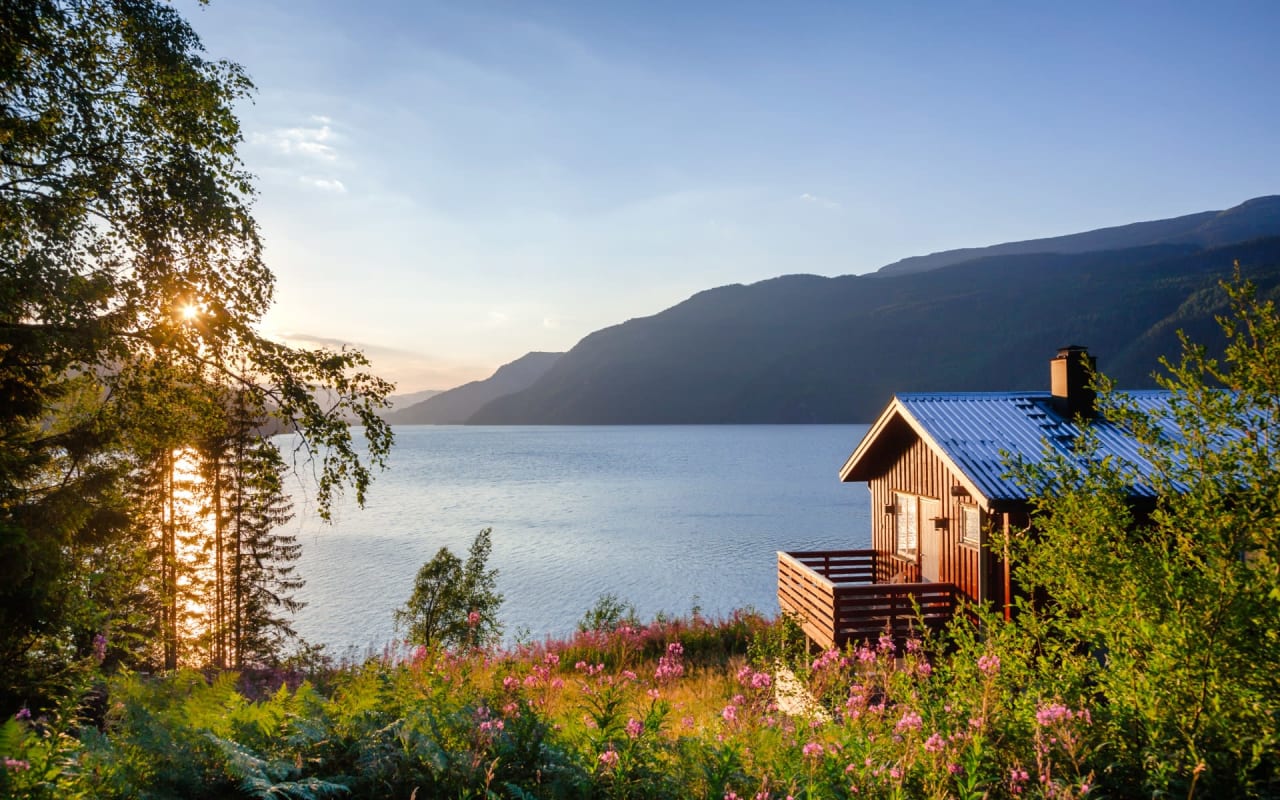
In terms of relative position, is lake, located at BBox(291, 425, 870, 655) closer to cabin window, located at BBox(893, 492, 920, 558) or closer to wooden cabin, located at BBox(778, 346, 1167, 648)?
wooden cabin, located at BBox(778, 346, 1167, 648)

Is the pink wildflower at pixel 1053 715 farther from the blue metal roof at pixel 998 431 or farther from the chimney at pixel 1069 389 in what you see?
the chimney at pixel 1069 389

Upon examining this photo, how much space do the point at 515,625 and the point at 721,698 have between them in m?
20.2

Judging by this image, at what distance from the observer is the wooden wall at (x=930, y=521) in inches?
564

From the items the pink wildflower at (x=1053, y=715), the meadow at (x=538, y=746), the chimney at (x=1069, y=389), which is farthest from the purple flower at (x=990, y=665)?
the chimney at (x=1069, y=389)

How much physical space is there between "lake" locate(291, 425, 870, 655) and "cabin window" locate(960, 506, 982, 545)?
43.9 ft

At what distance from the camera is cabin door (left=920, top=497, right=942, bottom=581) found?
16047mm

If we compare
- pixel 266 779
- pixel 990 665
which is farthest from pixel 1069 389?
pixel 266 779

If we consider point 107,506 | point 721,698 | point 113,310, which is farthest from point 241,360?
point 721,698

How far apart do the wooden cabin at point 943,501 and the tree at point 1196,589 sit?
7.50 m

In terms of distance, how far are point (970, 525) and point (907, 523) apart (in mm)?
3311

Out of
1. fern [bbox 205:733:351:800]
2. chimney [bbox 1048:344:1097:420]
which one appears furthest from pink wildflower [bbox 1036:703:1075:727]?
chimney [bbox 1048:344:1097:420]

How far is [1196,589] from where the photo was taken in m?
4.72

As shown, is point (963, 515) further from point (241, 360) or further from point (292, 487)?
point (292, 487)

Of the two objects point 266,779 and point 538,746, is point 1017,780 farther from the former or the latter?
point 266,779
